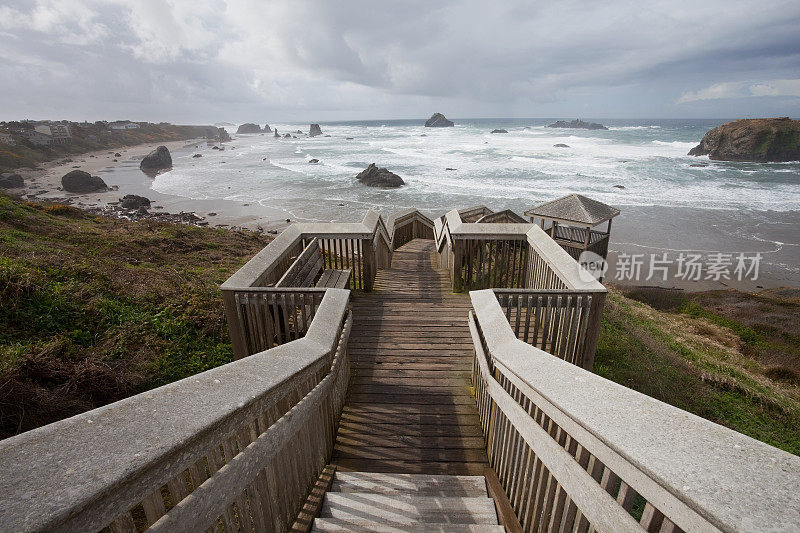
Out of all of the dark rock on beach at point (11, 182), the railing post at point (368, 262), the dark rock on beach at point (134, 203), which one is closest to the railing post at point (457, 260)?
the railing post at point (368, 262)

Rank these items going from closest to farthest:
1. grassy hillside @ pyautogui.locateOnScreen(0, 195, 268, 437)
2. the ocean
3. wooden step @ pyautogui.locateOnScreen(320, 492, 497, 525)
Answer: wooden step @ pyautogui.locateOnScreen(320, 492, 497, 525)
grassy hillside @ pyautogui.locateOnScreen(0, 195, 268, 437)
the ocean

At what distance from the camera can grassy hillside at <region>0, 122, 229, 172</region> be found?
52125 mm

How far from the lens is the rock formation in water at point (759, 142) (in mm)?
57969

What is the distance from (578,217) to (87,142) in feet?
323

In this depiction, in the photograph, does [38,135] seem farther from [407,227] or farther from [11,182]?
[407,227]

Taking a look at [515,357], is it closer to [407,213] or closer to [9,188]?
[407,213]

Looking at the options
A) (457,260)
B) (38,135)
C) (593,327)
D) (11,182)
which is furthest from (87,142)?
(593,327)

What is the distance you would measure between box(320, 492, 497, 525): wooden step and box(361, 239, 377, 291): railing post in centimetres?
471

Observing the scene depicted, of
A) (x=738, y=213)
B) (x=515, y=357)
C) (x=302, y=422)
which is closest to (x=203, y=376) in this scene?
(x=302, y=422)

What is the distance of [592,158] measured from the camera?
195 feet

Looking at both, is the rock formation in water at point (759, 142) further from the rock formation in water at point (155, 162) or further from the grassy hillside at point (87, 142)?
the grassy hillside at point (87, 142)

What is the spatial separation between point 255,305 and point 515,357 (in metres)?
3.10

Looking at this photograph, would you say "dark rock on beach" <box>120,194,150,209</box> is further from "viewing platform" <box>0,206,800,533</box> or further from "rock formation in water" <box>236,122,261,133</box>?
"rock formation in water" <box>236,122,261,133</box>

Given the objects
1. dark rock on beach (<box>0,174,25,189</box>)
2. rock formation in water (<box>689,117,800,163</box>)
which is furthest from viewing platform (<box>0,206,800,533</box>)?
rock formation in water (<box>689,117,800,163</box>)
